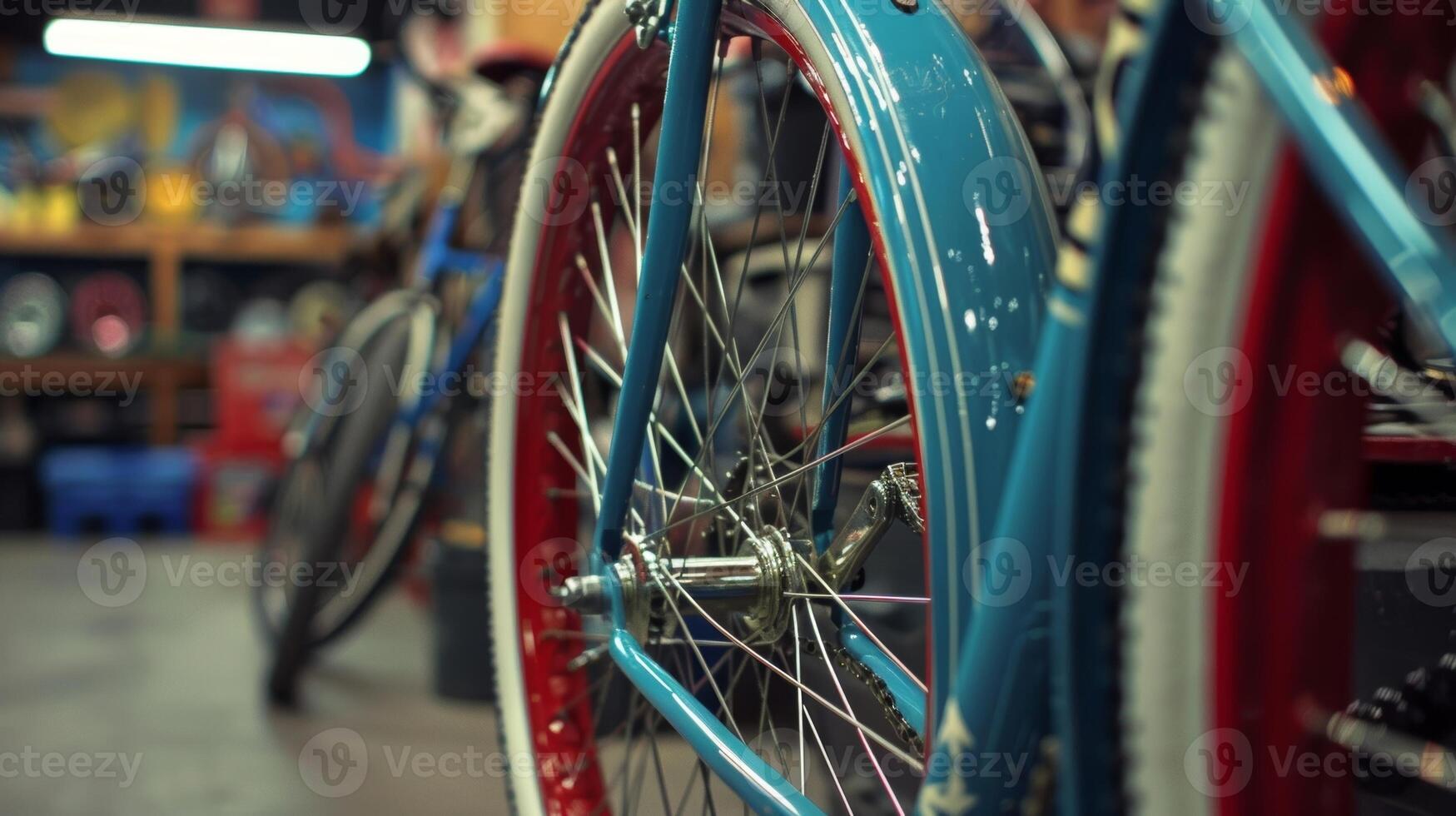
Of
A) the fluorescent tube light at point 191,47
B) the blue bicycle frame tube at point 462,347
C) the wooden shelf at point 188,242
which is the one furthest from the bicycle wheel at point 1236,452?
the wooden shelf at point 188,242

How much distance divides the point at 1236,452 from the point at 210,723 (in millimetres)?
1702

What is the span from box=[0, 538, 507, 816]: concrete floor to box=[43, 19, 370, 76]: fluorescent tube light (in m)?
2.18

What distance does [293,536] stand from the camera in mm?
2027

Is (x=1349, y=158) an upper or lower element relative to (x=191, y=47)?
lower

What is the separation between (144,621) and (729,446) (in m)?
1.52

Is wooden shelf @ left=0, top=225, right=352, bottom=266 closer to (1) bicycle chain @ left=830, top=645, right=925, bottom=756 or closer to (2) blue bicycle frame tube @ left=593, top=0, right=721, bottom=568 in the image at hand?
(2) blue bicycle frame tube @ left=593, top=0, right=721, bottom=568

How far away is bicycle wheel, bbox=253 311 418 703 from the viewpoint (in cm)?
168

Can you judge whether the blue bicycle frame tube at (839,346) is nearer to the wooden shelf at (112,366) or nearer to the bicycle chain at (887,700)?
the bicycle chain at (887,700)

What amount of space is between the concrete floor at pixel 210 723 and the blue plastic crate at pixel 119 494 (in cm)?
112

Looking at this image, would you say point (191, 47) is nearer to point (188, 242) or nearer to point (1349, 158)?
point (188, 242)

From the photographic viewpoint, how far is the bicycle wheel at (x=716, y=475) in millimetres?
491

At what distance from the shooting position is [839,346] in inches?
27.5

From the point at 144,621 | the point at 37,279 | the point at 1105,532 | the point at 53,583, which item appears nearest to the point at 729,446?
A: the point at 1105,532

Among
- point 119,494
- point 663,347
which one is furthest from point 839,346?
point 119,494
